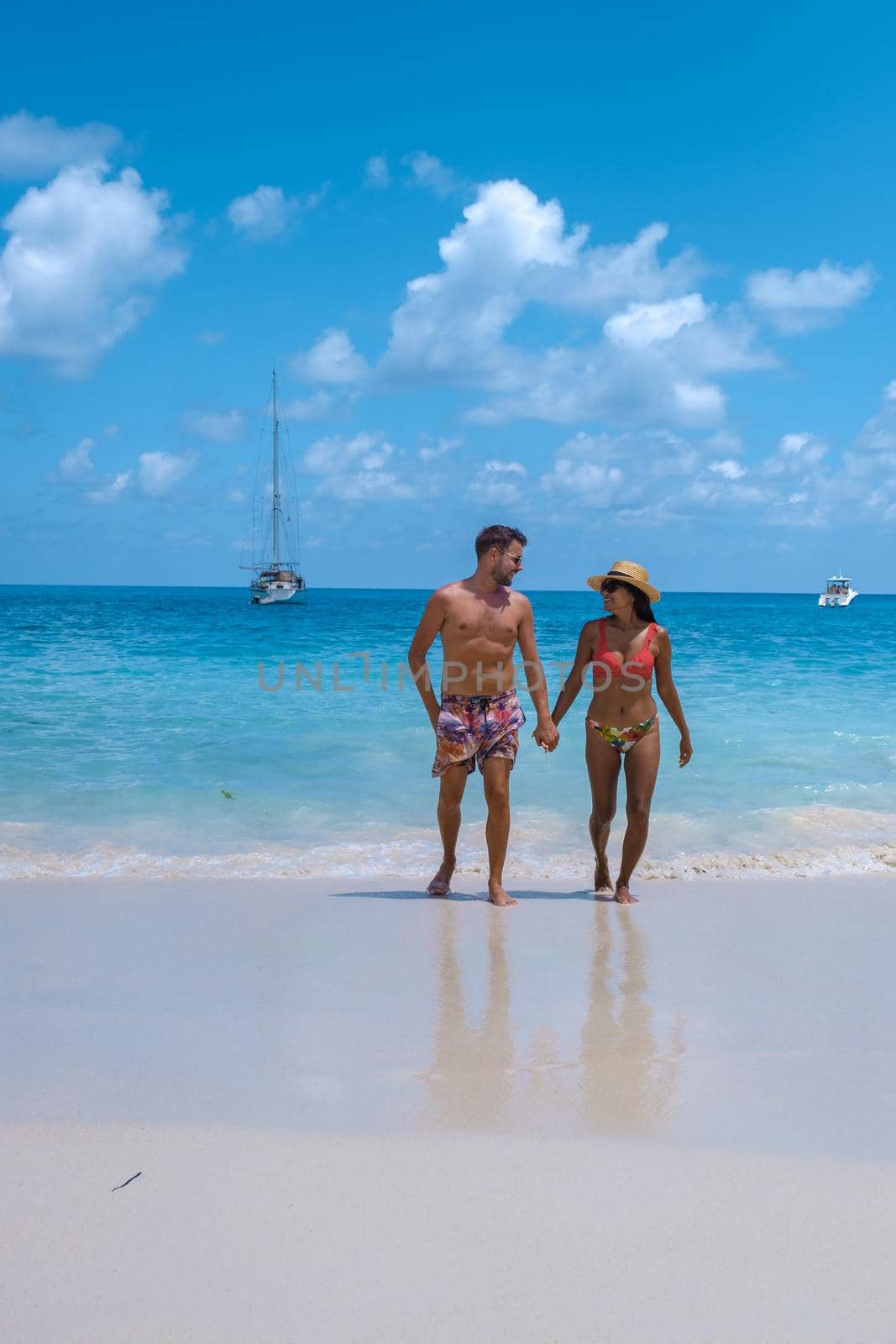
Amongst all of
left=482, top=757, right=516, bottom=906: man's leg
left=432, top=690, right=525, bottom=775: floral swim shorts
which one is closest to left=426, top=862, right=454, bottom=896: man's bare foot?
left=482, top=757, right=516, bottom=906: man's leg

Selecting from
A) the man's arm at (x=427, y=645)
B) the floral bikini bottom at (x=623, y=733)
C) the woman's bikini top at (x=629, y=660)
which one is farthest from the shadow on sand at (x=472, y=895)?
the woman's bikini top at (x=629, y=660)

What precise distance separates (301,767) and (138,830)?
8.22 ft

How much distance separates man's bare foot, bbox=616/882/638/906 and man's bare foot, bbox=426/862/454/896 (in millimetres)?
843

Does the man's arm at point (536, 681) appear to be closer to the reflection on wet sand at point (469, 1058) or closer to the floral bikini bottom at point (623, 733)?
the floral bikini bottom at point (623, 733)

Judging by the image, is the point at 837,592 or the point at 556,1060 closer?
the point at 556,1060

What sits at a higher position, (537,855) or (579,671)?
(579,671)

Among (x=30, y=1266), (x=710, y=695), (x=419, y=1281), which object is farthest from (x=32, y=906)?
(x=710, y=695)

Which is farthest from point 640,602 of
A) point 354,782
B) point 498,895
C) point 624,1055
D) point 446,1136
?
point 354,782

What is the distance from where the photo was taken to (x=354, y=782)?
8711mm

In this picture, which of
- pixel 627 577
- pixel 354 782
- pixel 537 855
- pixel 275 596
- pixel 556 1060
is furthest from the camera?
pixel 275 596

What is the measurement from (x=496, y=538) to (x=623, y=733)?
1148 mm

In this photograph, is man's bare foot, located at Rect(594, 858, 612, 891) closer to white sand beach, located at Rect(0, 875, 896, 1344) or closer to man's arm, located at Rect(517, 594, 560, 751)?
man's arm, located at Rect(517, 594, 560, 751)

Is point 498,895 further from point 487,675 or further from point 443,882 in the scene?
point 487,675

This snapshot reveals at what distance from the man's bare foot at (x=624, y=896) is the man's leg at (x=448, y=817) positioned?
84 centimetres
